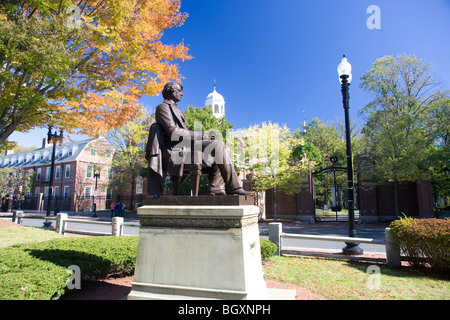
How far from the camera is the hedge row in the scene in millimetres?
4242

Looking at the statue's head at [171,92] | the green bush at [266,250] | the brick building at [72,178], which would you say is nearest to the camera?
the statue's head at [171,92]

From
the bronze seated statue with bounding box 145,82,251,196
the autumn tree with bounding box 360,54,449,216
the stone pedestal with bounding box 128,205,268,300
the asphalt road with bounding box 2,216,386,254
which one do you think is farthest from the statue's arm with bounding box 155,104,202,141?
the autumn tree with bounding box 360,54,449,216

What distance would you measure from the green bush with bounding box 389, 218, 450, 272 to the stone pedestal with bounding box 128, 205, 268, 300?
5.64 m

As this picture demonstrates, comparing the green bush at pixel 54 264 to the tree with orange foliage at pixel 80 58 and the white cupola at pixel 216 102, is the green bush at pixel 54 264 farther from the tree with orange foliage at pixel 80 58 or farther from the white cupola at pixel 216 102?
the white cupola at pixel 216 102

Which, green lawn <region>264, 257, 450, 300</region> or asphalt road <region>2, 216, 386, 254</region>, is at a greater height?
green lawn <region>264, 257, 450, 300</region>

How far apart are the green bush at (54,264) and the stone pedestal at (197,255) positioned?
1.47m

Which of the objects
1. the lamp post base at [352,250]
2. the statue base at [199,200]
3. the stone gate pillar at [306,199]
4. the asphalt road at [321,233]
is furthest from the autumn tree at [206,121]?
the statue base at [199,200]

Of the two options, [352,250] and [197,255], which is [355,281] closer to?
[352,250]

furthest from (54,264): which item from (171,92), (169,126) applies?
(171,92)

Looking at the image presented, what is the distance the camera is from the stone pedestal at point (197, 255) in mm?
4020

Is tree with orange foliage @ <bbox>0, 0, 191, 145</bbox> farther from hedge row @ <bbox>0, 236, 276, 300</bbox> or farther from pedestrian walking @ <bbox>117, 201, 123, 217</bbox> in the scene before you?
pedestrian walking @ <bbox>117, 201, 123, 217</bbox>

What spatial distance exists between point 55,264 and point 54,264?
0.05 m

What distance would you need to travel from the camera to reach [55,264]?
17.4 feet
